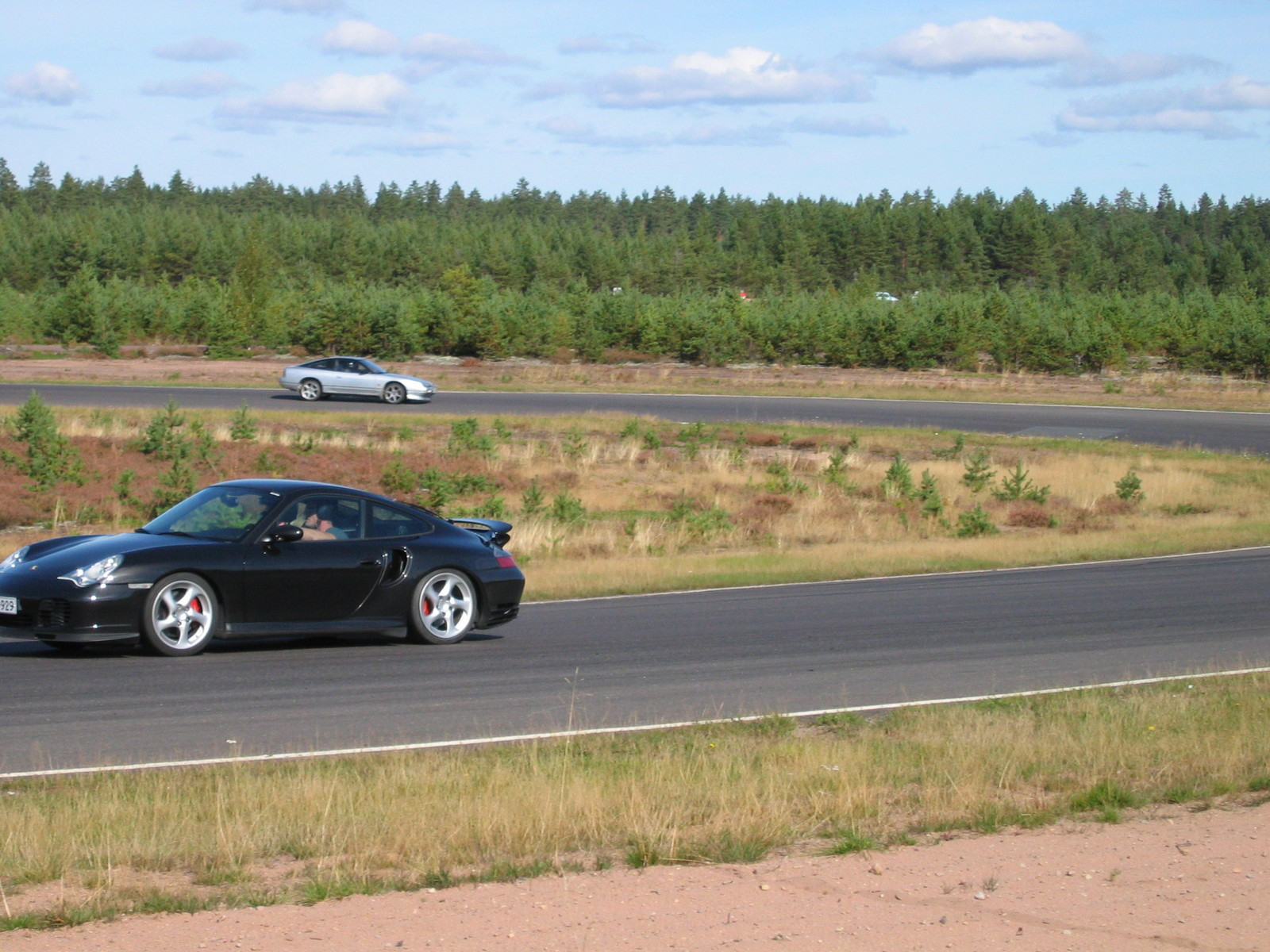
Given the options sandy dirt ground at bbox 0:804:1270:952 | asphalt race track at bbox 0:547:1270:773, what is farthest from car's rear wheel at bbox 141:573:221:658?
sandy dirt ground at bbox 0:804:1270:952

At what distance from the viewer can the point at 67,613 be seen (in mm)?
10305

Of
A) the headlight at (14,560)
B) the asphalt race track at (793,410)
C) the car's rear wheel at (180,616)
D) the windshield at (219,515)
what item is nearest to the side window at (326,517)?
the windshield at (219,515)

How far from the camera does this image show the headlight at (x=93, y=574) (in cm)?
1032

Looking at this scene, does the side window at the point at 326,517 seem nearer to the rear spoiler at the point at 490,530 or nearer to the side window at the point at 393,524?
the side window at the point at 393,524

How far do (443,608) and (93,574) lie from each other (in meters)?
2.93

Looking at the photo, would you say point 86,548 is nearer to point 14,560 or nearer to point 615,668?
point 14,560

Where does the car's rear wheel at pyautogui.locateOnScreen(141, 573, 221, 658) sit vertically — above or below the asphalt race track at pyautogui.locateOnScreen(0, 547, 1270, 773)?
above

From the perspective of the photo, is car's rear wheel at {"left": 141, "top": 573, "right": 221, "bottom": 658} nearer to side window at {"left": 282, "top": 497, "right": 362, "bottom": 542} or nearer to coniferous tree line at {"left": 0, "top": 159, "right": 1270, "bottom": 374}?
side window at {"left": 282, "top": 497, "right": 362, "bottom": 542}

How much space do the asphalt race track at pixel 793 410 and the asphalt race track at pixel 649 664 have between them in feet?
75.6

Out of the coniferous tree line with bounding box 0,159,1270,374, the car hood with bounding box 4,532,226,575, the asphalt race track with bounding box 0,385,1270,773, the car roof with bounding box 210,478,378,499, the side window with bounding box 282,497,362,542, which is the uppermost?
the coniferous tree line with bounding box 0,159,1270,374

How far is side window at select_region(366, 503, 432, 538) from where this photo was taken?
11.8 m

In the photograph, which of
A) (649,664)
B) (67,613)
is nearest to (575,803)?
(649,664)

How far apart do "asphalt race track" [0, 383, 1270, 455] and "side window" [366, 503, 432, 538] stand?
94.0 feet

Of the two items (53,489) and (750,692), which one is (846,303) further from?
(750,692)
